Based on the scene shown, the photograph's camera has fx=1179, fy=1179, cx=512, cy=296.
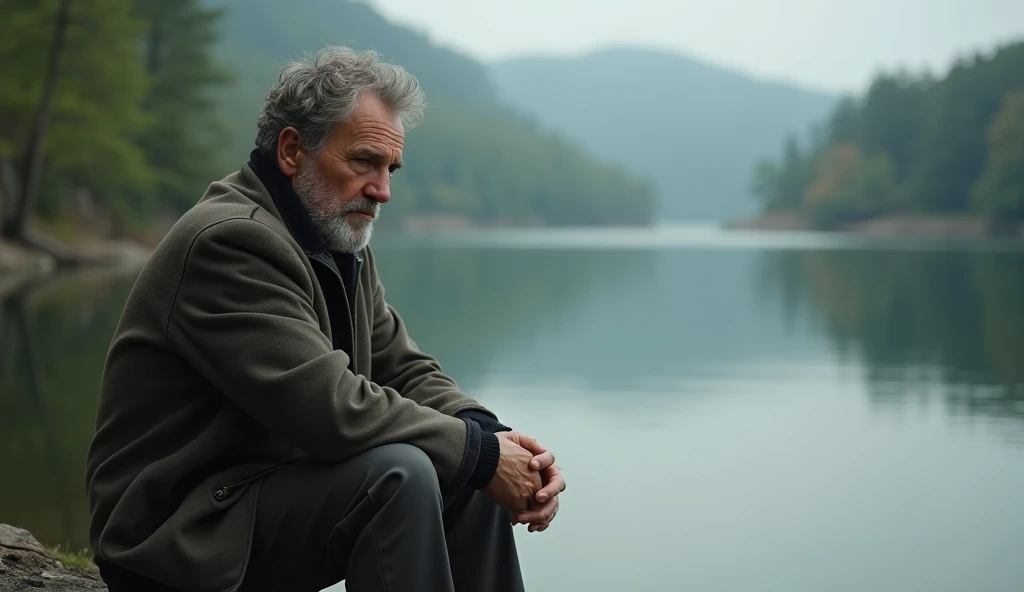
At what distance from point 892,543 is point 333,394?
3.02m

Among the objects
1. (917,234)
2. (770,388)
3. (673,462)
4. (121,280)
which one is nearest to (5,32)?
(121,280)

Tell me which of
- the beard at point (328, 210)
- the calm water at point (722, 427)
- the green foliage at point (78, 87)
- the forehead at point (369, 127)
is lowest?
the calm water at point (722, 427)

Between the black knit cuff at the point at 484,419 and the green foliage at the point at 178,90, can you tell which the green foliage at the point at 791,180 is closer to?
the green foliage at the point at 178,90

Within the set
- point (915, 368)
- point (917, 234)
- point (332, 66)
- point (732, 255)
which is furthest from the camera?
point (917, 234)

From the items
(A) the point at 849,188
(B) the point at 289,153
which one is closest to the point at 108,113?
(B) the point at 289,153

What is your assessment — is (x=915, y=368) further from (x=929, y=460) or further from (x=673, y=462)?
(x=673, y=462)

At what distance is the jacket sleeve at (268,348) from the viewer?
7.29 ft

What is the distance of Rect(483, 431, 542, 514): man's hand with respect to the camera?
7.95ft

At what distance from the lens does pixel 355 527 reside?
2.21 meters

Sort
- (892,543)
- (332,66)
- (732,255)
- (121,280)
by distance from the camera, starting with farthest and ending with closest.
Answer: (732,255) → (121,280) → (892,543) → (332,66)

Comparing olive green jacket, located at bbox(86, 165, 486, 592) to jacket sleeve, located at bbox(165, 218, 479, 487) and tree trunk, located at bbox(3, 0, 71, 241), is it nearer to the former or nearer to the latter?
jacket sleeve, located at bbox(165, 218, 479, 487)

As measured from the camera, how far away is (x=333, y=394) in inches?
88.0

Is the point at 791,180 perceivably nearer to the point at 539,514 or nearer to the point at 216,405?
the point at 539,514

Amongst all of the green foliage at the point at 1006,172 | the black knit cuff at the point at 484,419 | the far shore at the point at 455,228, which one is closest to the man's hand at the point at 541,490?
the black knit cuff at the point at 484,419
